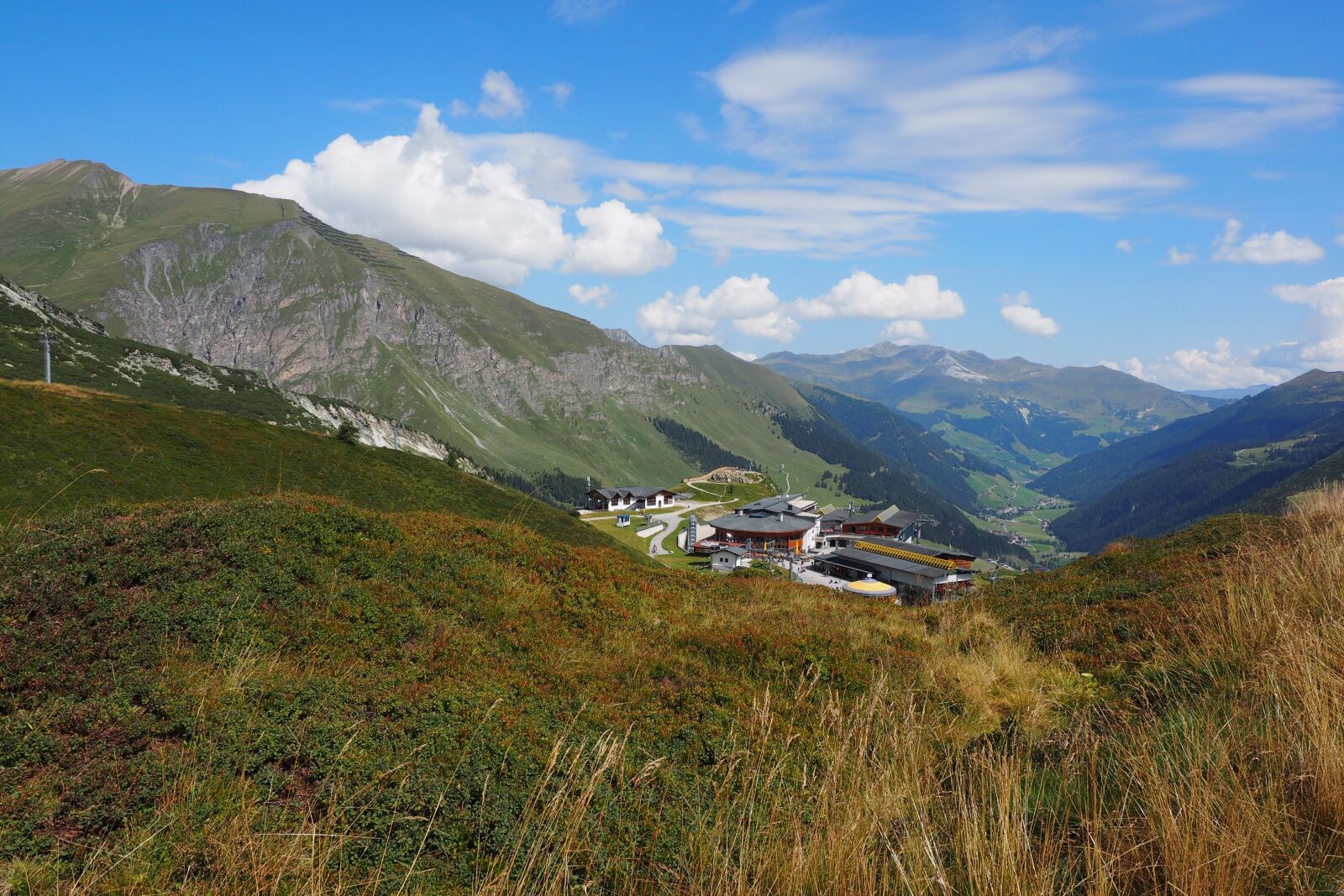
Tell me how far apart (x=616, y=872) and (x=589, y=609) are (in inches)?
302

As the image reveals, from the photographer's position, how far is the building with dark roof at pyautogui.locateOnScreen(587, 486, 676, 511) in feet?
515

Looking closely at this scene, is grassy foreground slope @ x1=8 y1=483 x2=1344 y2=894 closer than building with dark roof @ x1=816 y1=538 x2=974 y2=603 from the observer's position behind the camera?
Yes

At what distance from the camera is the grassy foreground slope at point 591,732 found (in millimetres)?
3617

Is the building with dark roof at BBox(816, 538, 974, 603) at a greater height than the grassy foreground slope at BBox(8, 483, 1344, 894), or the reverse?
the grassy foreground slope at BBox(8, 483, 1344, 894)

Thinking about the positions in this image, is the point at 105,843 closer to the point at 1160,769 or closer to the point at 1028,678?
the point at 1160,769

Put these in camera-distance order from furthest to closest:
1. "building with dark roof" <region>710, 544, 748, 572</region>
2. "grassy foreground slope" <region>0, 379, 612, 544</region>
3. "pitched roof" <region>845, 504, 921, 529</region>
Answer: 1. "pitched roof" <region>845, 504, 921, 529</region>
2. "building with dark roof" <region>710, 544, 748, 572</region>
3. "grassy foreground slope" <region>0, 379, 612, 544</region>

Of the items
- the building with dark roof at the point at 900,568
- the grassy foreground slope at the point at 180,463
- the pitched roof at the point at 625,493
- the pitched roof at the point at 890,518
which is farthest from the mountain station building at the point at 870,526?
the grassy foreground slope at the point at 180,463

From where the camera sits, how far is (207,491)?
121ft

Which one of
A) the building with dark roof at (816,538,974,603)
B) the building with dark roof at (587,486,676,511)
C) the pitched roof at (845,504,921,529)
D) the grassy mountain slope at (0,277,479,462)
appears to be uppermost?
the grassy mountain slope at (0,277,479,462)

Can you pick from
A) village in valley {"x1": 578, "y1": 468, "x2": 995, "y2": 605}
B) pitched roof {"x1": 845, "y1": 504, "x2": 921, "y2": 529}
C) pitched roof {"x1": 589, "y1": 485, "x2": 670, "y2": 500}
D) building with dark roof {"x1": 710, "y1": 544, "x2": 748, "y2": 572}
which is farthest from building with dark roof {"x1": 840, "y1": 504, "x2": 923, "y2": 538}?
building with dark roof {"x1": 710, "y1": 544, "x2": 748, "y2": 572}

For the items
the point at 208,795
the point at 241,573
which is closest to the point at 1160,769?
the point at 208,795

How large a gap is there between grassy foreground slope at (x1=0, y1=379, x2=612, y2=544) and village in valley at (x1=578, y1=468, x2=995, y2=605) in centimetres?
2492

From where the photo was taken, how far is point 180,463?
3897cm

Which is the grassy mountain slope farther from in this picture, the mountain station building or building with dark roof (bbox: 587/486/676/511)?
the mountain station building
